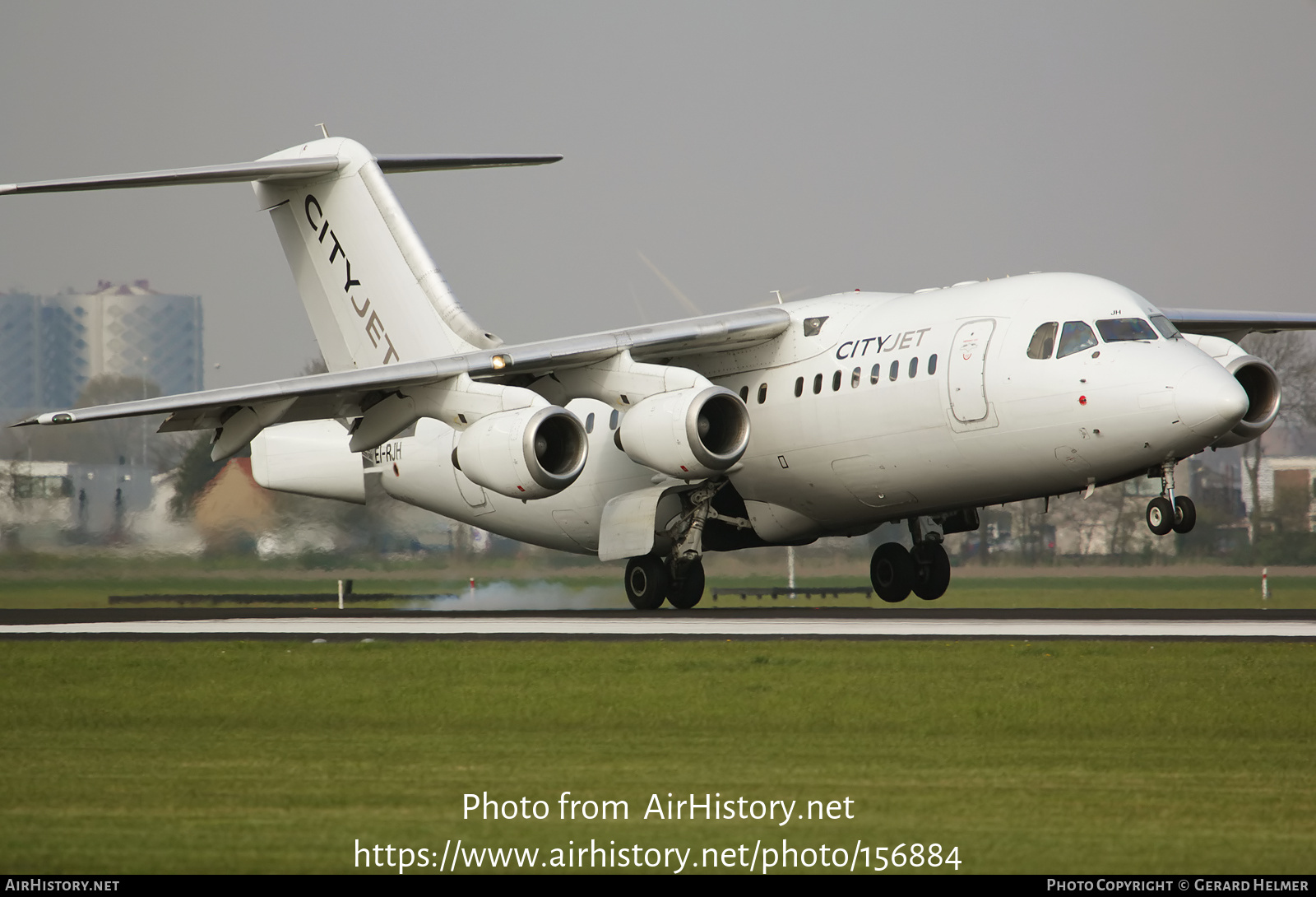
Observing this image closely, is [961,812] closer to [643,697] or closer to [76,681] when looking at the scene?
[643,697]

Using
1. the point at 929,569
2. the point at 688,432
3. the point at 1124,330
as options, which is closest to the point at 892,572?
the point at 929,569

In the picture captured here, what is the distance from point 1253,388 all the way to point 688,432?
6608 mm

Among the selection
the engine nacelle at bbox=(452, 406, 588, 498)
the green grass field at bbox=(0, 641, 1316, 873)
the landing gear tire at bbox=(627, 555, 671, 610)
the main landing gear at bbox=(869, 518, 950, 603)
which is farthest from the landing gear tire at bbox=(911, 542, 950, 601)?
the green grass field at bbox=(0, 641, 1316, 873)

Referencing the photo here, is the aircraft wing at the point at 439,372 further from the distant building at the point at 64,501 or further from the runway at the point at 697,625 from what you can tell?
the distant building at the point at 64,501

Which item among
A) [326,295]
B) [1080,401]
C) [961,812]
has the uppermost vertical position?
[326,295]

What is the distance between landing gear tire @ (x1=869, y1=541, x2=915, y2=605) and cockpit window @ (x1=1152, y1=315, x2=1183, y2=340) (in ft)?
18.4

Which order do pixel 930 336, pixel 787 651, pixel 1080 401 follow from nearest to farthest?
pixel 787 651, pixel 1080 401, pixel 930 336

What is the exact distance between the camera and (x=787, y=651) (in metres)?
13.9

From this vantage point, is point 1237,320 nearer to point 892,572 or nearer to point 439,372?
point 892,572

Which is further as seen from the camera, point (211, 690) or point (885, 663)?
point (885, 663)

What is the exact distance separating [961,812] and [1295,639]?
8595mm

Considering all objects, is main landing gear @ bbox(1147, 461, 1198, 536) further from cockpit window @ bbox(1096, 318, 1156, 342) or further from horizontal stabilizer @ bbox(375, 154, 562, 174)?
horizontal stabilizer @ bbox(375, 154, 562, 174)

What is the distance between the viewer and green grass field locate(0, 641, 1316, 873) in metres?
6.91

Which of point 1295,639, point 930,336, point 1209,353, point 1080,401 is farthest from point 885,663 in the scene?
point 1209,353
